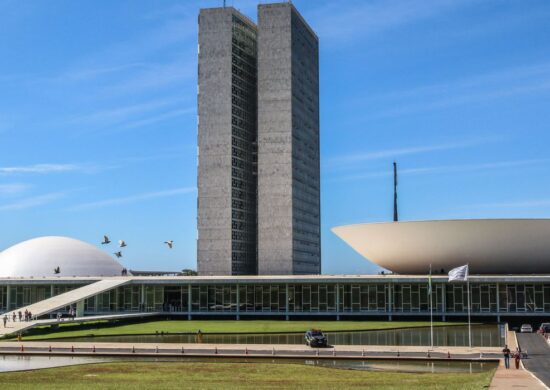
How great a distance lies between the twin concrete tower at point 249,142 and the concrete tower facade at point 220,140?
15 cm

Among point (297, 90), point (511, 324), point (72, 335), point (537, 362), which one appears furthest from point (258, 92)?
point (537, 362)

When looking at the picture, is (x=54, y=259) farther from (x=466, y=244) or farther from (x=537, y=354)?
(x=537, y=354)

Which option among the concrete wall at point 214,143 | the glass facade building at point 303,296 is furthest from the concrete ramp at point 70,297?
the concrete wall at point 214,143

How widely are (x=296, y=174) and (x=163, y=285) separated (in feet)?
159

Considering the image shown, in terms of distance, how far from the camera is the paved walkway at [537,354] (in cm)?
3578

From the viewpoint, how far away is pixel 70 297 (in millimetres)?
80125

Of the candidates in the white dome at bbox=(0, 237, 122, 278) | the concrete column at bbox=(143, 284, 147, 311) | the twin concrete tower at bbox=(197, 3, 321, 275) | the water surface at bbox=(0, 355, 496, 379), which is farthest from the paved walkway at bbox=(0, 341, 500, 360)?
the twin concrete tower at bbox=(197, 3, 321, 275)

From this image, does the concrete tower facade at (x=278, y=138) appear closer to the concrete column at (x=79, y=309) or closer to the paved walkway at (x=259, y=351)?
the concrete column at (x=79, y=309)

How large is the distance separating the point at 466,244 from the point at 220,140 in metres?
53.2

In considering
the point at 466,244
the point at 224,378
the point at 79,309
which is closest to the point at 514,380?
the point at 224,378

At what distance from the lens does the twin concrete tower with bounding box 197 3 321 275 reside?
12369 cm

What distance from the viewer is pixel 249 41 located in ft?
435

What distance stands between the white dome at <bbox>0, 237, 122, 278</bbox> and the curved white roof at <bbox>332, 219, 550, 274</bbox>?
51.7 m

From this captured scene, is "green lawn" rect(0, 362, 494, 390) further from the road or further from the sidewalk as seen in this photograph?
the road
